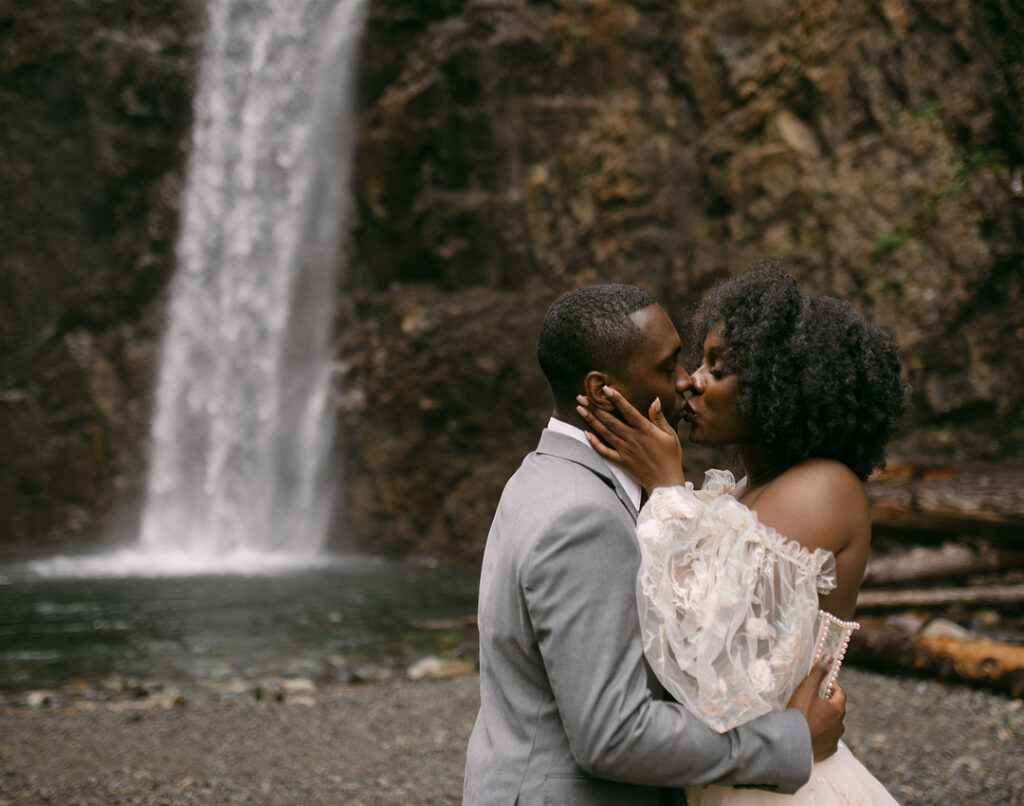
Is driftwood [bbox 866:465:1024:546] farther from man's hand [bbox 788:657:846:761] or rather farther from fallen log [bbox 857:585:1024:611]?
man's hand [bbox 788:657:846:761]

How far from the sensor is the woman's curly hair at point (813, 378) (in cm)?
223

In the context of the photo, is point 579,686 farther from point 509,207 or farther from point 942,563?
point 509,207

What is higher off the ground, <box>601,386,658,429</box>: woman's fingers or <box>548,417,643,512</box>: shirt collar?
<box>601,386,658,429</box>: woman's fingers

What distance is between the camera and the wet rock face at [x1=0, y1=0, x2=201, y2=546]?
24375 mm

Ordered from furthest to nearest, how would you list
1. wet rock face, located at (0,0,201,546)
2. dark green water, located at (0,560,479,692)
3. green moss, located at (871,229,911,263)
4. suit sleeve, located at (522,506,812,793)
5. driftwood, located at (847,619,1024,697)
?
wet rock face, located at (0,0,201,546)
green moss, located at (871,229,911,263)
dark green water, located at (0,560,479,692)
driftwood, located at (847,619,1024,697)
suit sleeve, located at (522,506,812,793)

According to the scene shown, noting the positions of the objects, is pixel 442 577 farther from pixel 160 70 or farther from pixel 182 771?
pixel 160 70

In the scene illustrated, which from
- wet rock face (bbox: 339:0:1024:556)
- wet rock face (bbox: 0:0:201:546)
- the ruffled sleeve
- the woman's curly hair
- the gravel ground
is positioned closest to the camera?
the ruffled sleeve

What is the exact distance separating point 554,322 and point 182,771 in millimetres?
5110

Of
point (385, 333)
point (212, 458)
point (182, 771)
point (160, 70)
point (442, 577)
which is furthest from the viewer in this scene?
point (160, 70)

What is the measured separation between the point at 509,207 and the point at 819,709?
19897 millimetres

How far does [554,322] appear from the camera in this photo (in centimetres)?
219

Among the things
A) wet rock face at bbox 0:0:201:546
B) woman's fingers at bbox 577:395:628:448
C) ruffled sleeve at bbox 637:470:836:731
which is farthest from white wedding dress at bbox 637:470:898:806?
wet rock face at bbox 0:0:201:546

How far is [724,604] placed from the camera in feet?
6.59

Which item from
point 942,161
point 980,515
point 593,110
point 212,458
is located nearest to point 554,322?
point 980,515
